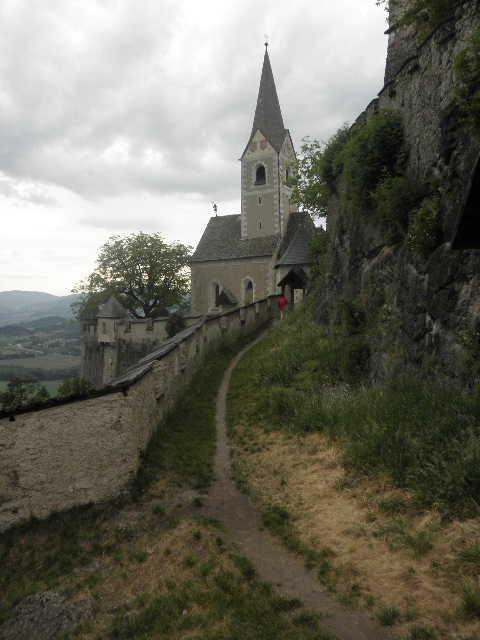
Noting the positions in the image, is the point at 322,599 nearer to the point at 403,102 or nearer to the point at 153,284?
the point at 403,102

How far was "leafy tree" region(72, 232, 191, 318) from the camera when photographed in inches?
1615

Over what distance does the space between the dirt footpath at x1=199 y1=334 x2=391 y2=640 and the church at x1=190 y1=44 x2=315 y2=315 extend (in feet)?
84.1

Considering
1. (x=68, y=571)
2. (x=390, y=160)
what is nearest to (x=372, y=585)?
(x=68, y=571)

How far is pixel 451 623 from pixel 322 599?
49.7 inches

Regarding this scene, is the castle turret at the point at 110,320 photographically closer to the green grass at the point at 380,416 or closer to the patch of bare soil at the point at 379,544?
the green grass at the point at 380,416

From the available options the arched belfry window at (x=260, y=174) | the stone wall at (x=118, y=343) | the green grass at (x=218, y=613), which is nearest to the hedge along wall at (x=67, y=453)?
the green grass at (x=218, y=613)

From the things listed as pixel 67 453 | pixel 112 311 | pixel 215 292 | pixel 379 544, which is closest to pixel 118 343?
pixel 112 311

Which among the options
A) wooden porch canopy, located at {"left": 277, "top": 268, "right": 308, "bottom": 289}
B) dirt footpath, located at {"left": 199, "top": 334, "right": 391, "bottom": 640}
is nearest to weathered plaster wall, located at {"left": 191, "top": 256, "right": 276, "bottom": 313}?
wooden porch canopy, located at {"left": 277, "top": 268, "right": 308, "bottom": 289}

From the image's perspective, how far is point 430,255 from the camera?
8273 millimetres

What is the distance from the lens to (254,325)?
22094 millimetres

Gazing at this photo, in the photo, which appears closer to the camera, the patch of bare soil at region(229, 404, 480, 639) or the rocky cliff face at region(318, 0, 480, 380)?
the patch of bare soil at region(229, 404, 480, 639)

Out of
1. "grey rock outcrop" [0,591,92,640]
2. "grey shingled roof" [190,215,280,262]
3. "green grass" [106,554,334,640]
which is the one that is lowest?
"grey rock outcrop" [0,591,92,640]

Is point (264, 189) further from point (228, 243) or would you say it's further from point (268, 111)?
point (268, 111)

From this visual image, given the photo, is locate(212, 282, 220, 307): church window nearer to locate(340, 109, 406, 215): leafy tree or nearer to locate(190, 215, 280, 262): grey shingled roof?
locate(190, 215, 280, 262): grey shingled roof
